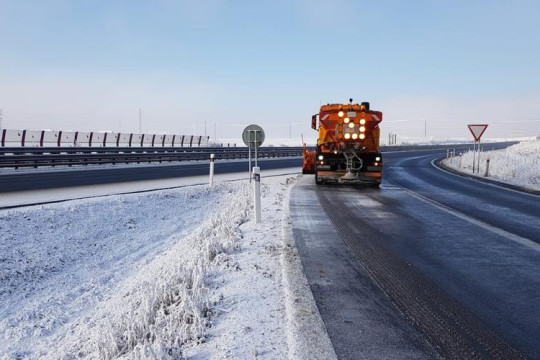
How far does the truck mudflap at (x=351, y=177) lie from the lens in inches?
541

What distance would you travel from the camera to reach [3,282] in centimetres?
707

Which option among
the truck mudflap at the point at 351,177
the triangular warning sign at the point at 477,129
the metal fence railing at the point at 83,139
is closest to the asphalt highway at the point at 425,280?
the truck mudflap at the point at 351,177

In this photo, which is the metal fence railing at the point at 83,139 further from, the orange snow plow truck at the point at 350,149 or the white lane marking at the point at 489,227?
the white lane marking at the point at 489,227

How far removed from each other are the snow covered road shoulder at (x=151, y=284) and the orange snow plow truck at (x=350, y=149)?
267 centimetres

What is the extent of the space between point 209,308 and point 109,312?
9.27 feet

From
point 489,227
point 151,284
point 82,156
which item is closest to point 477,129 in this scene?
point 489,227

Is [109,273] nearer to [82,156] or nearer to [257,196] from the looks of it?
[257,196]

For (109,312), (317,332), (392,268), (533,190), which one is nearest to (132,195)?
(109,312)

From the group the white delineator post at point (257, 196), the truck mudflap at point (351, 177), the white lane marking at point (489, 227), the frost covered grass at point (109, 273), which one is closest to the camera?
the frost covered grass at point (109, 273)

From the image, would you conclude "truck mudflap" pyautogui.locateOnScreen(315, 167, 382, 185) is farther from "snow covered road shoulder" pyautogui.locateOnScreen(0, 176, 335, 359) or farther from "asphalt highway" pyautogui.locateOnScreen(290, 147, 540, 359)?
"asphalt highway" pyautogui.locateOnScreen(290, 147, 540, 359)

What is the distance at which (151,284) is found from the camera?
16.8 feet

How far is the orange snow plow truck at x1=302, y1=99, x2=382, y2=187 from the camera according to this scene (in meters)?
13.8

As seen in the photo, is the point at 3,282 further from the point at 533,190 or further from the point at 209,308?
the point at 533,190

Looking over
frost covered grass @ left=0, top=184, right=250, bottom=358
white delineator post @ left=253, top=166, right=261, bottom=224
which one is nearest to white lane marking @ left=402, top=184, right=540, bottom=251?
white delineator post @ left=253, top=166, right=261, bottom=224
